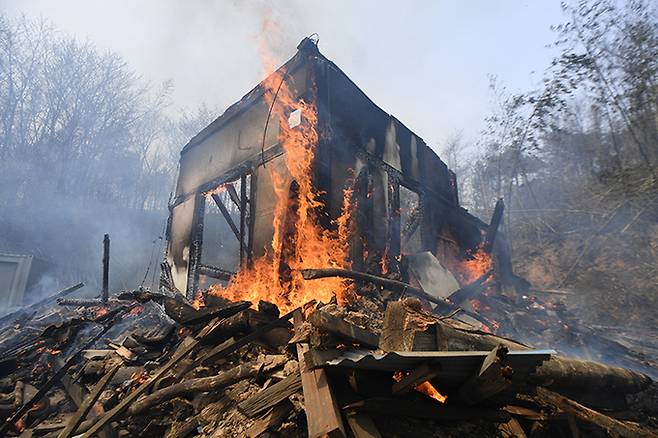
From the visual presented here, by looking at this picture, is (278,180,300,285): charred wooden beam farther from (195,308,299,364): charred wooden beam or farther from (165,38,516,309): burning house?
(195,308,299,364): charred wooden beam

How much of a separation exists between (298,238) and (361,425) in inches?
192

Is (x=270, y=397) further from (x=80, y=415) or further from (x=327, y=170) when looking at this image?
(x=327, y=170)

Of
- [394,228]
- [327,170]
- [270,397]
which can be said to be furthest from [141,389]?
[394,228]

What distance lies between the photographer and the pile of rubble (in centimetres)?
235

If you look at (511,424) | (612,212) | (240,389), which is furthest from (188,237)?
(612,212)

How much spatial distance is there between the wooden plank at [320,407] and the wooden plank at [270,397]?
0.18m

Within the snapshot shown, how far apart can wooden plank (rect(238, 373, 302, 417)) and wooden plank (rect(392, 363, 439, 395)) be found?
2.80ft

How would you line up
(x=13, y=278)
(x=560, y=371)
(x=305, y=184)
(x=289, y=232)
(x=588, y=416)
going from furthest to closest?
(x=13, y=278) < (x=305, y=184) < (x=289, y=232) < (x=560, y=371) < (x=588, y=416)

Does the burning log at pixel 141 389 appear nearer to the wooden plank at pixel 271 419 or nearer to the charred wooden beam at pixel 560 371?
the wooden plank at pixel 271 419

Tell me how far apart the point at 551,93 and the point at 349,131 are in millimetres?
15347

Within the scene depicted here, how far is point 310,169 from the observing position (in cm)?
696

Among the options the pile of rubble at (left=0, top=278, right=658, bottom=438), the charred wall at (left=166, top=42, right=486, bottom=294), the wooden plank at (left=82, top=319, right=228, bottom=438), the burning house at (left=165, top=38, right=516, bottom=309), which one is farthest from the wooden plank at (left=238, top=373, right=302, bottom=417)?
the charred wall at (left=166, top=42, right=486, bottom=294)

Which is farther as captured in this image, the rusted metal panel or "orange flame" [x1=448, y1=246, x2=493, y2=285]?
the rusted metal panel

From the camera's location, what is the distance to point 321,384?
2410 millimetres
